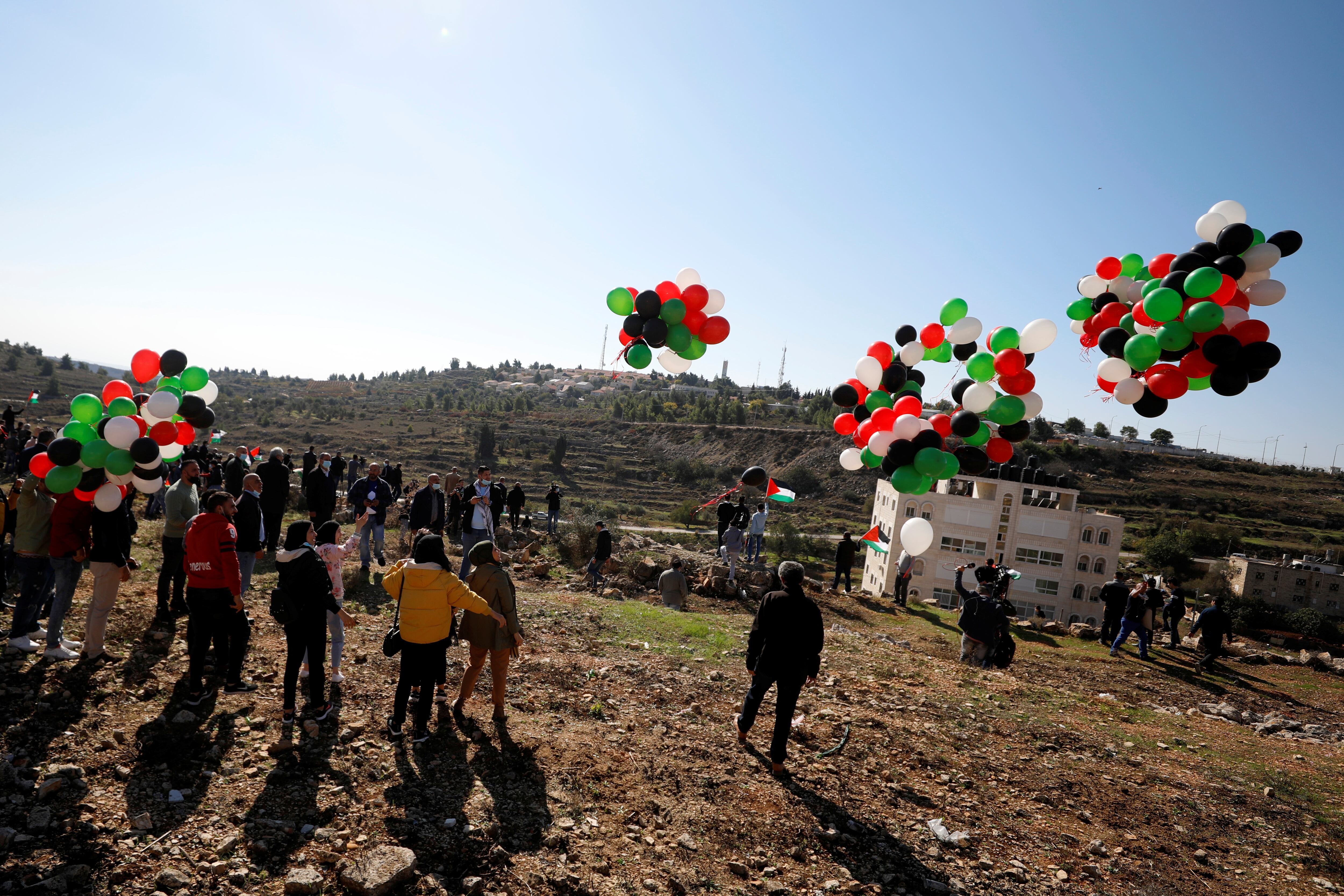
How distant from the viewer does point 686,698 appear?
741 cm

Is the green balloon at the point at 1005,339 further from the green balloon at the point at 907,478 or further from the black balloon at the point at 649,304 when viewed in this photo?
the black balloon at the point at 649,304

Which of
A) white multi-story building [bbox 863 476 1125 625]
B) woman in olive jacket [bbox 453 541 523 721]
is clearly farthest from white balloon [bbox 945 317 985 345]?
white multi-story building [bbox 863 476 1125 625]

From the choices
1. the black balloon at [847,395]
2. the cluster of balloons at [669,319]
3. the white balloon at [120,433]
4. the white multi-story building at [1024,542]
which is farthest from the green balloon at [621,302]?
the white multi-story building at [1024,542]

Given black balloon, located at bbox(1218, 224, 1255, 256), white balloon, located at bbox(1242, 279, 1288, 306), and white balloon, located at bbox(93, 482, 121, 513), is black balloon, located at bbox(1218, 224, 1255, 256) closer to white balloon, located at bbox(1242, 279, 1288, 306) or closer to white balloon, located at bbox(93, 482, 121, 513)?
white balloon, located at bbox(1242, 279, 1288, 306)

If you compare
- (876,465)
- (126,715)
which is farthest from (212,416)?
(876,465)

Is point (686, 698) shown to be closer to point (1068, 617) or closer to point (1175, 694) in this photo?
point (1175, 694)

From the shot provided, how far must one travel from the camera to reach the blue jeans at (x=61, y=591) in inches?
233

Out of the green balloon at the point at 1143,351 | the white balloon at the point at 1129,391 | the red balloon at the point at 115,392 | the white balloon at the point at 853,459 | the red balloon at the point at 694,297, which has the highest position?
the red balloon at the point at 694,297

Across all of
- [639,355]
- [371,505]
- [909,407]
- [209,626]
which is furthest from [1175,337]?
[371,505]

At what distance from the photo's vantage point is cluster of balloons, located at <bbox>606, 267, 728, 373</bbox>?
8.41m

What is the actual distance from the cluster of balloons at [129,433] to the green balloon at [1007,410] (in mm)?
8836

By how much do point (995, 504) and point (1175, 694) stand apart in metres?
21.0

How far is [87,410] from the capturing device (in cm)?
632

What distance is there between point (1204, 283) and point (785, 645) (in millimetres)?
5565
